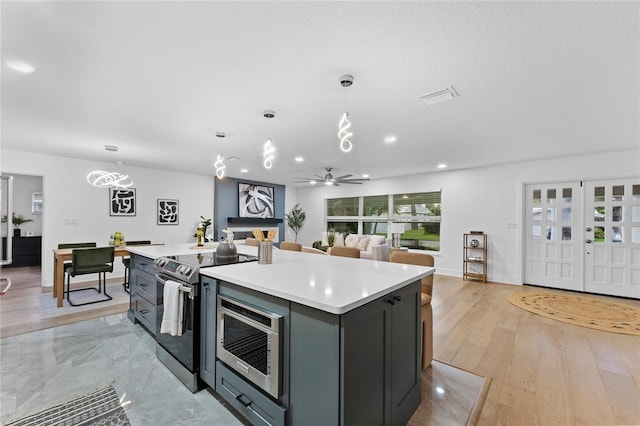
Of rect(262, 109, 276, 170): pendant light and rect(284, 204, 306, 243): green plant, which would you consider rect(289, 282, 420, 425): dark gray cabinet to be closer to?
rect(262, 109, 276, 170): pendant light

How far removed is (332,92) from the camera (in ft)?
8.09

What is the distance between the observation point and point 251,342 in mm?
1654

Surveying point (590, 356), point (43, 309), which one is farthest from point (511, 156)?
point (43, 309)

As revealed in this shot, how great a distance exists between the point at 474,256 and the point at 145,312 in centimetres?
606

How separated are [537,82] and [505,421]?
2.55 m

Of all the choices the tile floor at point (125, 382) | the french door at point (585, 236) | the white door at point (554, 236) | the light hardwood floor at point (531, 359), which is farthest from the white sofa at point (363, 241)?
the tile floor at point (125, 382)

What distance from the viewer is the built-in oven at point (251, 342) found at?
1.46 m

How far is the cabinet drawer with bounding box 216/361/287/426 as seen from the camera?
148 cm

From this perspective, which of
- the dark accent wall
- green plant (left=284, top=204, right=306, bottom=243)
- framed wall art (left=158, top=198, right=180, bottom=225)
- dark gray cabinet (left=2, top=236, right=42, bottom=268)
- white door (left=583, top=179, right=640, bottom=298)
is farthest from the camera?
green plant (left=284, top=204, right=306, bottom=243)

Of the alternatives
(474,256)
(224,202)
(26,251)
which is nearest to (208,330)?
(474,256)

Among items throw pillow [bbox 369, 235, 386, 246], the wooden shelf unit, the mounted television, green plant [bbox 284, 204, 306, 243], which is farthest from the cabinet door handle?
green plant [bbox 284, 204, 306, 243]

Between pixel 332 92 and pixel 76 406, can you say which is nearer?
pixel 76 406

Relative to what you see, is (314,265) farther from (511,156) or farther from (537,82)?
(511,156)

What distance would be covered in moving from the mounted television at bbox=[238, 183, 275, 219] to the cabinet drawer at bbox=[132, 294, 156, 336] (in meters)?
4.91
